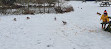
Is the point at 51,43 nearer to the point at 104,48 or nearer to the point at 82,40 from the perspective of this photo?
the point at 82,40

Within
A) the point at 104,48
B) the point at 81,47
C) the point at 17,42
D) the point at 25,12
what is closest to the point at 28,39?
the point at 17,42

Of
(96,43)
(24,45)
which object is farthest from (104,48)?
(24,45)

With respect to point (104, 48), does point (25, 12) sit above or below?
above

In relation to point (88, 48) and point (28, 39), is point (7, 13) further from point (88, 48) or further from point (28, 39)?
point (88, 48)

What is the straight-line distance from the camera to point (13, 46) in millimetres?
4867

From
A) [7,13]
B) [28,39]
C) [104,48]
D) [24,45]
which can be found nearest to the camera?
[104,48]

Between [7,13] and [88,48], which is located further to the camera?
[7,13]

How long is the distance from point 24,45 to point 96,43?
10.1 ft

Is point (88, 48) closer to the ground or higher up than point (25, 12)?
closer to the ground

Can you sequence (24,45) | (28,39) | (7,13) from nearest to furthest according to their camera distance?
(24,45) < (28,39) < (7,13)

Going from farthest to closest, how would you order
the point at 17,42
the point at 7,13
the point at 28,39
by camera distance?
1. the point at 7,13
2. the point at 28,39
3. the point at 17,42

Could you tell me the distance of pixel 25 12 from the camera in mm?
14578

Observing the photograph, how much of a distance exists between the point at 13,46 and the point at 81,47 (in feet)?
9.14

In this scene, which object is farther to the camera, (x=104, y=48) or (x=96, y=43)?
(x=96, y=43)
